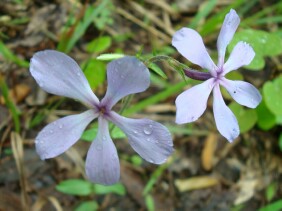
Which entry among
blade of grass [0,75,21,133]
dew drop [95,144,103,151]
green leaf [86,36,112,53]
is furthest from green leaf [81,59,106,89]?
dew drop [95,144,103,151]

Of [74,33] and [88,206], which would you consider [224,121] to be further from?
[74,33]

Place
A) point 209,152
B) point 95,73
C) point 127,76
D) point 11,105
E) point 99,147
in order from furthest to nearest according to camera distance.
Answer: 1. point 209,152
2. point 95,73
3. point 11,105
4. point 99,147
5. point 127,76

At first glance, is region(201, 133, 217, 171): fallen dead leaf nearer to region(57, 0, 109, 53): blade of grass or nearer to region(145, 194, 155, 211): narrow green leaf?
region(145, 194, 155, 211): narrow green leaf

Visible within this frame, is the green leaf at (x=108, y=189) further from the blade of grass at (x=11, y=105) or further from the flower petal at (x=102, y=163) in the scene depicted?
the flower petal at (x=102, y=163)

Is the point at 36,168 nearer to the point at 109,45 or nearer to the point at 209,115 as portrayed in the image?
the point at 109,45

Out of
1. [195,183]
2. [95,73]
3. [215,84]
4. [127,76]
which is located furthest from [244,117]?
[127,76]

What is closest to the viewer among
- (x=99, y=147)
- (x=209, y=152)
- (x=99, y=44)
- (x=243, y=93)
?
(x=99, y=147)

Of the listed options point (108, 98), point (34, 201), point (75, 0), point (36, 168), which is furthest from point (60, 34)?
point (108, 98)
